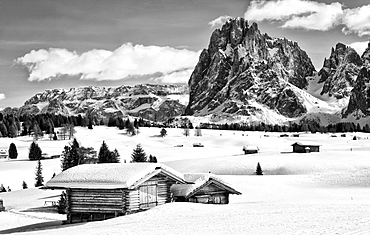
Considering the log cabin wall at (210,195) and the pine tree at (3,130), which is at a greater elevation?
the pine tree at (3,130)

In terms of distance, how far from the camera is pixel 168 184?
31156 millimetres

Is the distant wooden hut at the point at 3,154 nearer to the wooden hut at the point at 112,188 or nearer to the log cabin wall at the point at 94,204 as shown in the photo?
the wooden hut at the point at 112,188

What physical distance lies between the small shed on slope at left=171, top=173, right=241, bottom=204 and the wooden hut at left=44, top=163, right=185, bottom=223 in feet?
4.70

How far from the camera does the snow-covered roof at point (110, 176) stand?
2791 centimetres

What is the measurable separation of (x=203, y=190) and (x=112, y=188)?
7.37 meters

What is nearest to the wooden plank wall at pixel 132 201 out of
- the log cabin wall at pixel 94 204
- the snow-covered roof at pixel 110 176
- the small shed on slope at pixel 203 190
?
the log cabin wall at pixel 94 204

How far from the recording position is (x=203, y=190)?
3269cm

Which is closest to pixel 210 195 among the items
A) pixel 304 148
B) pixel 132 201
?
pixel 132 201

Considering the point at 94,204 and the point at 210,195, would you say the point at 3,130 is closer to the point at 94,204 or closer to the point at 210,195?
the point at 210,195

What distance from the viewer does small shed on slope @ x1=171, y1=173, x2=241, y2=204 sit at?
32.0 m

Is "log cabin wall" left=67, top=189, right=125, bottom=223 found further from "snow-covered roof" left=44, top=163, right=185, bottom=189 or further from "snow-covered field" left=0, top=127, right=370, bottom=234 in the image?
"snow-covered field" left=0, top=127, right=370, bottom=234

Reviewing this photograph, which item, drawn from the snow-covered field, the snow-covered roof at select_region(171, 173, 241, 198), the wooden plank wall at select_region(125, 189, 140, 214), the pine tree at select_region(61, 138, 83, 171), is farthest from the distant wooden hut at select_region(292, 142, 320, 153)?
the wooden plank wall at select_region(125, 189, 140, 214)

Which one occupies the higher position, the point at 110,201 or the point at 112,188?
the point at 112,188

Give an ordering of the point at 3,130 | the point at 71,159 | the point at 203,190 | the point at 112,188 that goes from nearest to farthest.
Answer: the point at 112,188 → the point at 203,190 → the point at 71,159 → the point at 3,130
